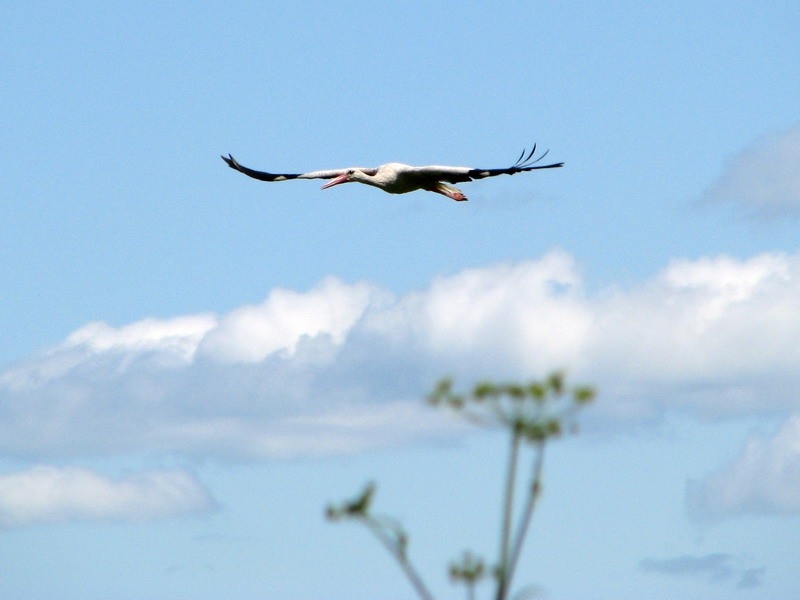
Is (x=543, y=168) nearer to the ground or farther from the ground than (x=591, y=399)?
farther from the ground

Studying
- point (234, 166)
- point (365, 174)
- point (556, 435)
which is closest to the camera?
point (556, 435)

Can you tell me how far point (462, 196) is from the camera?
44.2 metres

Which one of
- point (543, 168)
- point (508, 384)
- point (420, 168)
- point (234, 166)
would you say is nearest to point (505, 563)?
point (508, 384)

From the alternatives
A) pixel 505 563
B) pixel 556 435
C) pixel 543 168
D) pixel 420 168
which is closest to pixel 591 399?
pixel 556 435

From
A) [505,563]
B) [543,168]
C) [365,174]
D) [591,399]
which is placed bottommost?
[505,563]

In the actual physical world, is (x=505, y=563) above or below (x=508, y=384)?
below

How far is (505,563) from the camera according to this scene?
14141mm

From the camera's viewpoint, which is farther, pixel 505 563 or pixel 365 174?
pixel 365 174

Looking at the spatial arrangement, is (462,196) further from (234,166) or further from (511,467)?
(511,467)

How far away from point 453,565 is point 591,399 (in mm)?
2086

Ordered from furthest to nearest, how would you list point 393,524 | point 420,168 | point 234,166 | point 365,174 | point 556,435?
1. point 234,166
2. point 365,174
3. point 420,168
4. point 393,524
5. point 556,435

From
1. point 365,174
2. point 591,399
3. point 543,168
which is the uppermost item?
point 365,174

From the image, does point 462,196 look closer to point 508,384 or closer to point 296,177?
point 296,177

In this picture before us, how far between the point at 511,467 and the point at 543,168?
2698cm
